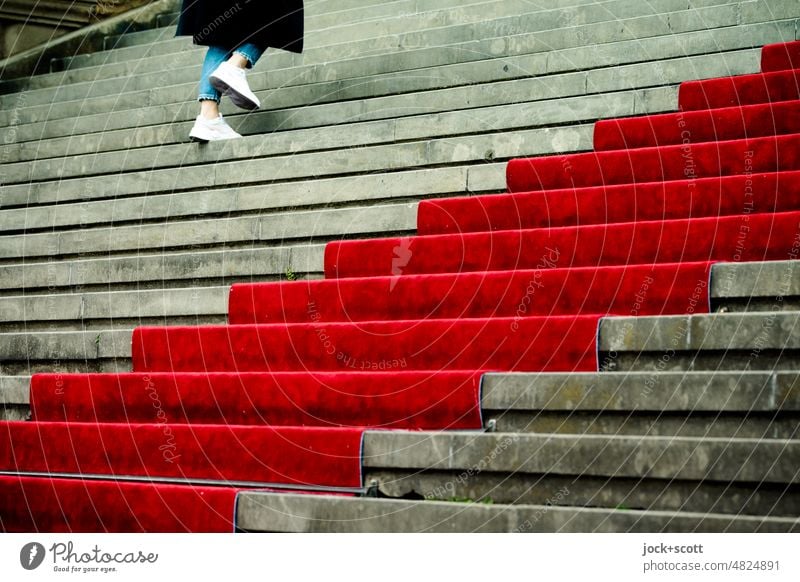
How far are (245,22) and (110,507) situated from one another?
114 inches

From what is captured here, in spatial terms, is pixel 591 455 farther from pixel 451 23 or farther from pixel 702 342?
pixel 451 23

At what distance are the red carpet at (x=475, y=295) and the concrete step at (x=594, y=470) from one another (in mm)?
648

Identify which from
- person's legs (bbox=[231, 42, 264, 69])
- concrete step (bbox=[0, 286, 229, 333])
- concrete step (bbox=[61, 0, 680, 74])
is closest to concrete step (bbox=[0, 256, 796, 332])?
concrete step (bbox=[0, 286, 229, 333])

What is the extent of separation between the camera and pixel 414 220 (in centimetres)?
438

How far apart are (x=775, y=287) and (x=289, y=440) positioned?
1.47 metres

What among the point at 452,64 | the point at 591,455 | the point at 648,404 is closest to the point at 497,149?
the point at 452,64

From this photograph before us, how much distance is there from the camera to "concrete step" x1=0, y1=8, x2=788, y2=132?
4.95 meters

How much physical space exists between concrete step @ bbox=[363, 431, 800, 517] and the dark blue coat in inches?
114

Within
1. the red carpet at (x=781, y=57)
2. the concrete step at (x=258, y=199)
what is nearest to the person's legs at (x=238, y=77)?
the concrete step at (x=258, y=199)

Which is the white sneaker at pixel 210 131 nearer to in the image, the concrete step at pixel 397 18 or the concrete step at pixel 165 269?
the concrete step at pixel 165 269

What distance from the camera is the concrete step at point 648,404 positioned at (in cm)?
285

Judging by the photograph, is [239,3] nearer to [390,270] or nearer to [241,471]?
[390,270]

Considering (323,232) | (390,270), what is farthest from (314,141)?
(390,270)

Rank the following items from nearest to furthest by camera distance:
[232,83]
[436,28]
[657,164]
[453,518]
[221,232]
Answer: [453,518], [657,164], [221,232], [232,83], [436,28]
